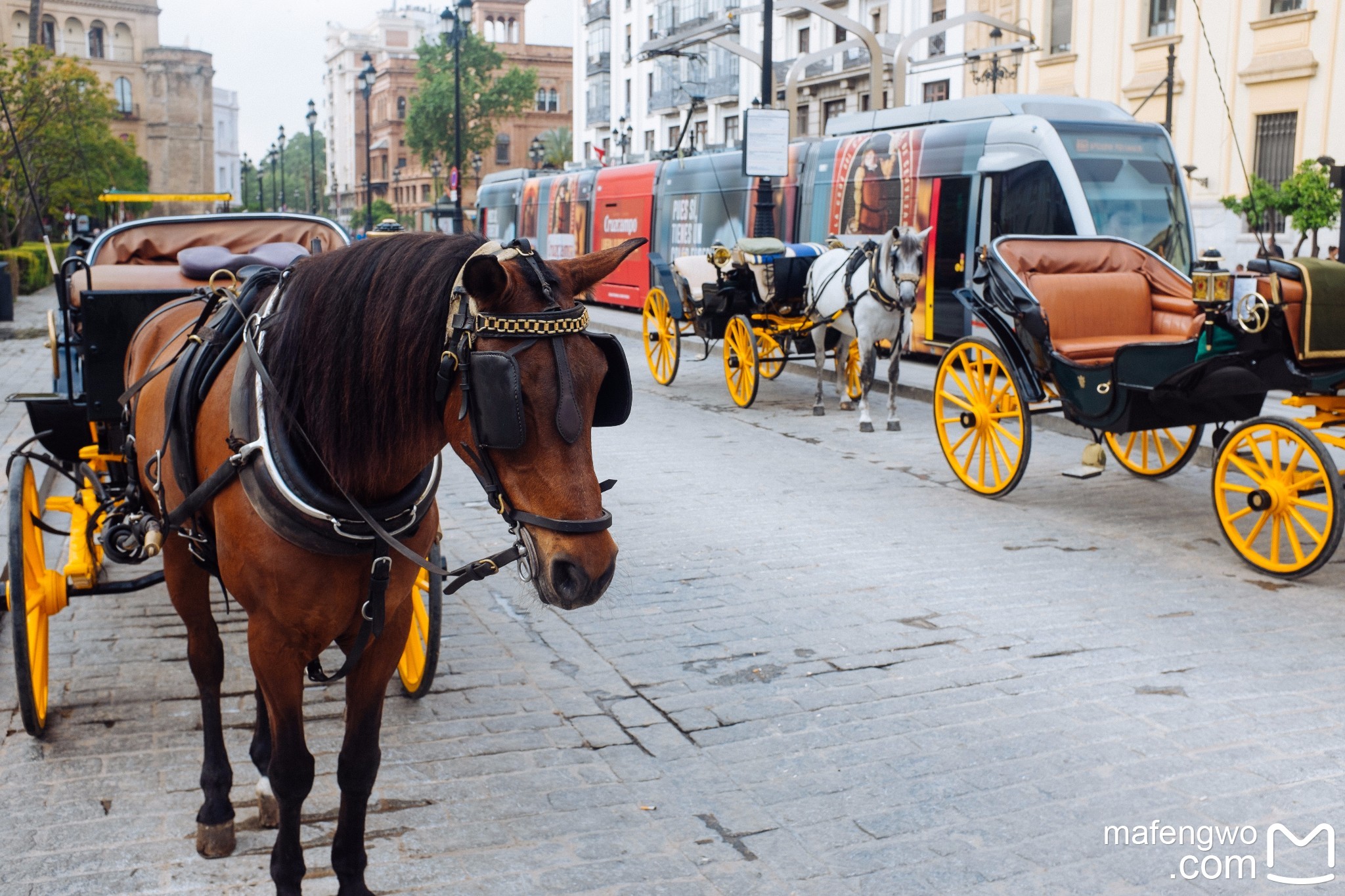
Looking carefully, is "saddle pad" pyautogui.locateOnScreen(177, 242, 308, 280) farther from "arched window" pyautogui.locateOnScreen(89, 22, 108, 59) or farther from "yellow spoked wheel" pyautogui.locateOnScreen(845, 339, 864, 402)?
"arched window" pyautogui.locateOnScreen(89, 22, 108, 59)

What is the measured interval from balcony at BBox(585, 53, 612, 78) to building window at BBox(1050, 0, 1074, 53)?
33.0 metres

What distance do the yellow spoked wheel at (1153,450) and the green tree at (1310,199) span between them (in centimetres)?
1409

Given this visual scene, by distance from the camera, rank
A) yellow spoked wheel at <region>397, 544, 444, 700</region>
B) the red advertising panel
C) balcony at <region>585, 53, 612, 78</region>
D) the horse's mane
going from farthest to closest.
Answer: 1. balcony at <region>585, 53, 612, 78</region>
2. the red advertising panel
3. yellow spoked wheel at <region>397, 544, 444, 700</region>
4. the horse's mane

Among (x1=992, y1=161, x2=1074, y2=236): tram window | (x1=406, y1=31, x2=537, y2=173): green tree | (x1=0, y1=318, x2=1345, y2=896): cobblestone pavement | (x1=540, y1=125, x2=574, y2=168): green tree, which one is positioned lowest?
(x1=0, y1=318, x2=1345, y2=896): cobblestone pavement

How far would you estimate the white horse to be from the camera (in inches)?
428

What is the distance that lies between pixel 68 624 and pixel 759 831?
139 inches

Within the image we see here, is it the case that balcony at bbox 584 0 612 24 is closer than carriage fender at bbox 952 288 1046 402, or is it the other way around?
carriage fender at bbox 952 288 1046 402

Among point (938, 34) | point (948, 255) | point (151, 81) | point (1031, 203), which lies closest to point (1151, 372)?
point (1031, 203)

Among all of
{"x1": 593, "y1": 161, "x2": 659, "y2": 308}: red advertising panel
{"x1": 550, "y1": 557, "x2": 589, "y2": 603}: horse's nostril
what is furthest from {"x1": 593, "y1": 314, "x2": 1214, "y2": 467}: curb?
{"x1": 550, "y1": 557, "x2": 589, "y2": 603}: horse's nostril

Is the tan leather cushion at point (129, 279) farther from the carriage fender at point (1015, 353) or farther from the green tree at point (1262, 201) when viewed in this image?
the green tree at point (1262, 201)

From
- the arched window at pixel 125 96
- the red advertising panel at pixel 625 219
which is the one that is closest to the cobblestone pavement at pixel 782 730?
the red advertising panel at pixel 625 219

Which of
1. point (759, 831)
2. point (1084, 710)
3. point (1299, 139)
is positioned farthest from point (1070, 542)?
point (1299, 139)

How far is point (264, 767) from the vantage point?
11.7ft

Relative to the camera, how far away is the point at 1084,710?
448 centimetres
